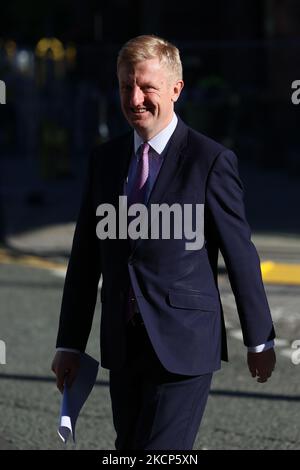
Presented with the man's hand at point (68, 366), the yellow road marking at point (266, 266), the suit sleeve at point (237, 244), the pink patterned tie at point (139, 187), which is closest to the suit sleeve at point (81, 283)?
the man's hand at point (68, 366)

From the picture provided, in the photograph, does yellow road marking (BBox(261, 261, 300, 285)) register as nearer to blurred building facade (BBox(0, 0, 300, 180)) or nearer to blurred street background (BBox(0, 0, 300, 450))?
blurred street background (BBox(0, 0, 300, 450))

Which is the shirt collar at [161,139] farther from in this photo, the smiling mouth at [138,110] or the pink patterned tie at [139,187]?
the smiling mouth at [138,110]

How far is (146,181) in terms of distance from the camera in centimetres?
449

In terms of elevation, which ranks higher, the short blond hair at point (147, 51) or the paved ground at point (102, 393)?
the short blond hair at point (147, 51)

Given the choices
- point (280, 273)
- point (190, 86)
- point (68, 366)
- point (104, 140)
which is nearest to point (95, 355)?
point (280, 273)

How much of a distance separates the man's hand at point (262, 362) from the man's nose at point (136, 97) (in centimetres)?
100

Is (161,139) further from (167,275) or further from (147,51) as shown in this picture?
(167,275)

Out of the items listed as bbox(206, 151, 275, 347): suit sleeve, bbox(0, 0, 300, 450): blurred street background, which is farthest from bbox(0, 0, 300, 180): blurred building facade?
bbox(206, 151, 275, 347): suit sleeve

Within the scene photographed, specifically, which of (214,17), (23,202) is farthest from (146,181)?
(214,17)

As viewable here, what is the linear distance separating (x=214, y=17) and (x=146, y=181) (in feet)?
93.2

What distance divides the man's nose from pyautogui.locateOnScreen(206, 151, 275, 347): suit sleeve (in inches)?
14.0

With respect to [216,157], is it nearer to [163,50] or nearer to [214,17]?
[163,50]

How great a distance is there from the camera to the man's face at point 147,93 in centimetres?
433

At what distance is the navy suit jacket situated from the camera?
441cm
